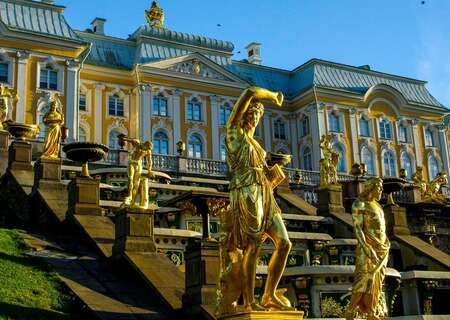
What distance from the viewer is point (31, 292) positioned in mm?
11961

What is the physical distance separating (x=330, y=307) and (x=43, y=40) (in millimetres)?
36273

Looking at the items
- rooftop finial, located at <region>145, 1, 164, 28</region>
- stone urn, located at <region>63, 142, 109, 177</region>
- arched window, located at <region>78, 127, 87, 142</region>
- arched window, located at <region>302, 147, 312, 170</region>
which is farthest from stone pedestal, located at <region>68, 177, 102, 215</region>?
rooftop finial, located at <region>145, 1, 164, 28</region>

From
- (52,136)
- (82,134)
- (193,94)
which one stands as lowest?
(52,136)

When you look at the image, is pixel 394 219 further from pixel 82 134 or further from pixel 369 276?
pixel 82 134

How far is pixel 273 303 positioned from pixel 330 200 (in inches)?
567

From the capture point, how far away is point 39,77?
46.3m

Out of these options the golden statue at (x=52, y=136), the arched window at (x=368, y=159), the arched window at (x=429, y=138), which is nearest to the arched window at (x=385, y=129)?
the arched window at (x=368, y=159)

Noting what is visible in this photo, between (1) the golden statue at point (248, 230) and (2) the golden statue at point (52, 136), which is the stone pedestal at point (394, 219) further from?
(1) the golden statue at point (248, 230)

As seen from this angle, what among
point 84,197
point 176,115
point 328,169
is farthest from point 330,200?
point 176,115

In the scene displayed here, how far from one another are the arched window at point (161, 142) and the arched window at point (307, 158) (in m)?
11.5

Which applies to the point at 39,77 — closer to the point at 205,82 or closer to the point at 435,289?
the point at 205,82

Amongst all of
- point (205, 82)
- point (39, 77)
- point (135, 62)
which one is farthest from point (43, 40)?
point (205, 82)

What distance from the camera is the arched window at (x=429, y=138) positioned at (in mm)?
61312

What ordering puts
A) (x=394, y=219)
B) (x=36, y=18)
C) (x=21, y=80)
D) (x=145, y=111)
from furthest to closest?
1. (x=145, y=111)
2. (x=36, y=18)
3. (x=21, y=80)
4. (x=394, y=219)
